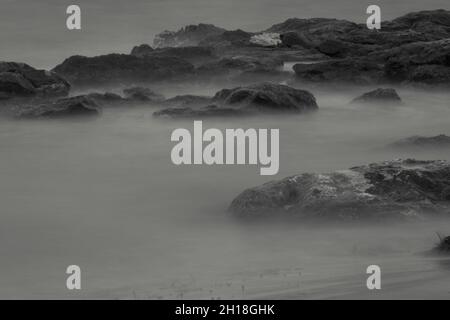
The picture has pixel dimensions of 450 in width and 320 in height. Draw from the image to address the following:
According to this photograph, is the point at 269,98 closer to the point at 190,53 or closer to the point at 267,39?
the point at 190,53

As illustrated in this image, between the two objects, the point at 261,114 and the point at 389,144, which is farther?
the point at 261,114

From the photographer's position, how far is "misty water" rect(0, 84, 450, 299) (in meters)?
11.3

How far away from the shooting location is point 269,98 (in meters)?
21.6

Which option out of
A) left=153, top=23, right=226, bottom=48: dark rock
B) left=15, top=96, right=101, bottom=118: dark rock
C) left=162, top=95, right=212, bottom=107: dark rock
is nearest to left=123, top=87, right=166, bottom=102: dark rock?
left=162, top=95, right=212, bottom=107: dark rock

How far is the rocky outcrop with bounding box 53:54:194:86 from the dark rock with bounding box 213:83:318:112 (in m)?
3.28

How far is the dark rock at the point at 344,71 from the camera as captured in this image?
2467 centimetres

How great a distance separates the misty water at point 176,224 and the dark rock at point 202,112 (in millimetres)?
232

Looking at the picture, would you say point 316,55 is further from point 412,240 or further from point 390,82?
point 412,240

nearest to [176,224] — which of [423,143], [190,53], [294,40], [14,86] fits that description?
[423,143]

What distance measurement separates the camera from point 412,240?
12.7 meters

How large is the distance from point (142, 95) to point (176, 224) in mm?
8913

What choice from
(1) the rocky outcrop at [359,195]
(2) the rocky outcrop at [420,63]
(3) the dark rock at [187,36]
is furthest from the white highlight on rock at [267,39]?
(1) the rocky outcrop at [359,195]
